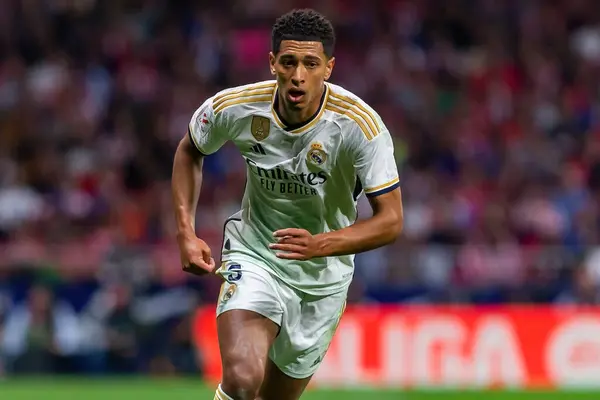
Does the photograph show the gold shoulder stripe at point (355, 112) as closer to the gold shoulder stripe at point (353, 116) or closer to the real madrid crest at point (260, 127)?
the gold shoulder stripe at point (353, 116)

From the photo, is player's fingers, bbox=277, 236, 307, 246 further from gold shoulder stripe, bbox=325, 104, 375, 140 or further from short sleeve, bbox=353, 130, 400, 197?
gold shoulder stripe, bbox=325, 104, 375, 140

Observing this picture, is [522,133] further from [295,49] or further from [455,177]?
[295,49]

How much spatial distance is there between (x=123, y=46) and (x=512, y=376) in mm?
7339

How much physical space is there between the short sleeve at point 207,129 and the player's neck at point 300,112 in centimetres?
35

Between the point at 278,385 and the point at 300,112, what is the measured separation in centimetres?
148

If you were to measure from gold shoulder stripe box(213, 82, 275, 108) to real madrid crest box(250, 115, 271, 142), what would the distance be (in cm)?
13

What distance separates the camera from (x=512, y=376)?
12.5m

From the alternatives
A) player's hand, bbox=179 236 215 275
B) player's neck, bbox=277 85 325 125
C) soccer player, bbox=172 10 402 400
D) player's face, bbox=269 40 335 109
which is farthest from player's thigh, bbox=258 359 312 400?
player's face, bbox=269 40 335 109

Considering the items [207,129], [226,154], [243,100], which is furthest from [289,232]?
[226,154]

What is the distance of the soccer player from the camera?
5805mm

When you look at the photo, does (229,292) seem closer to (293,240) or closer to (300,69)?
(293,240)

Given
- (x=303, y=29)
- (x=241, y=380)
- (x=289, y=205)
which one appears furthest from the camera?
(x=289, y=205)

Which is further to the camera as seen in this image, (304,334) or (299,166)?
(304,334)

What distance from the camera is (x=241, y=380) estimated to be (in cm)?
573
